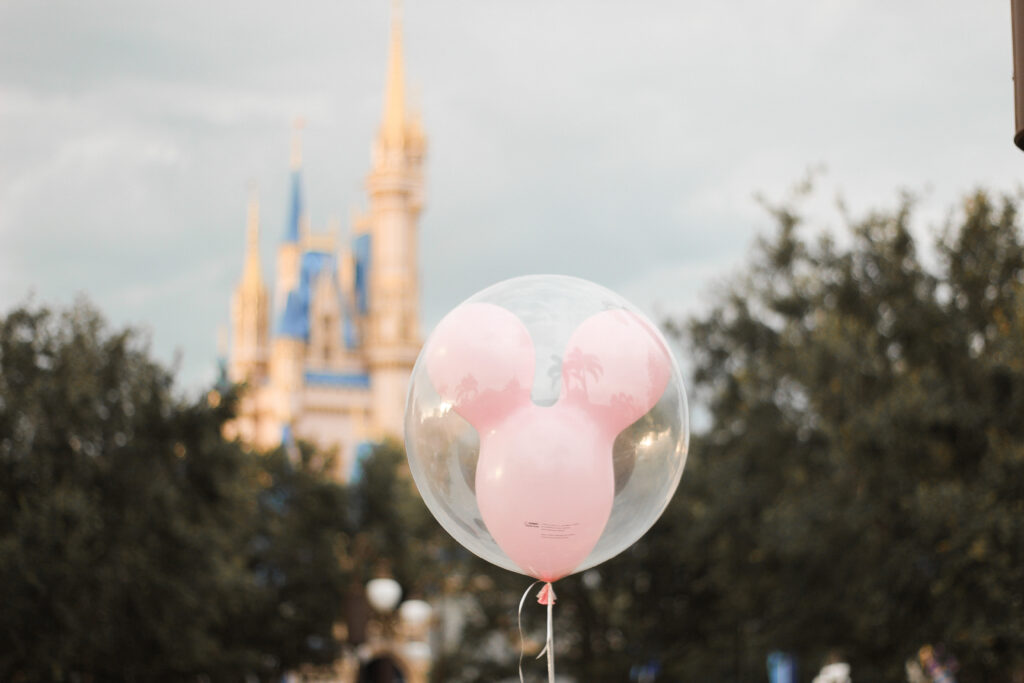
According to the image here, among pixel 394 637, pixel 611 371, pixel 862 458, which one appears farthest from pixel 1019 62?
pixel 394 637

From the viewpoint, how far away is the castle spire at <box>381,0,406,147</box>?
231ft

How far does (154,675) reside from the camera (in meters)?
26.5

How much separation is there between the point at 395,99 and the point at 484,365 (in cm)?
6688

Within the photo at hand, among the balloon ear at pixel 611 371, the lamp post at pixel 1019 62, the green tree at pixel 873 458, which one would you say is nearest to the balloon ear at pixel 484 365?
the balloon ear at pixel 611 371

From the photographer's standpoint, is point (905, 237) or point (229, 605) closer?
point (905, 237)

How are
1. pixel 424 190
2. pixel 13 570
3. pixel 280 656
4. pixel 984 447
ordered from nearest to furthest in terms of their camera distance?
pixel 984 447, pixel 13 570, pixel 280 656, pixel 424 190

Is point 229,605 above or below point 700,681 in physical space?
above

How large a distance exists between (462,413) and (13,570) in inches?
714

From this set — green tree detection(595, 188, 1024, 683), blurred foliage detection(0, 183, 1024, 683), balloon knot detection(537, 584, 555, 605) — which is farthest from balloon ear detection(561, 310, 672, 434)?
green tree detection(595, 188, 1024, 683)

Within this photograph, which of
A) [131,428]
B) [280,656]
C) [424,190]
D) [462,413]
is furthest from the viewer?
[424,190]

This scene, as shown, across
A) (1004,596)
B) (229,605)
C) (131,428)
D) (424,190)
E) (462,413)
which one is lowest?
(462,413)

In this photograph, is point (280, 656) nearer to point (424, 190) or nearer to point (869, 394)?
point (869, 394)

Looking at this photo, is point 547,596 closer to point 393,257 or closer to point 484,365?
point 484,365

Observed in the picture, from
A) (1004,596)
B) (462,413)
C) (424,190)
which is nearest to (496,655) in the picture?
(1004,596)
